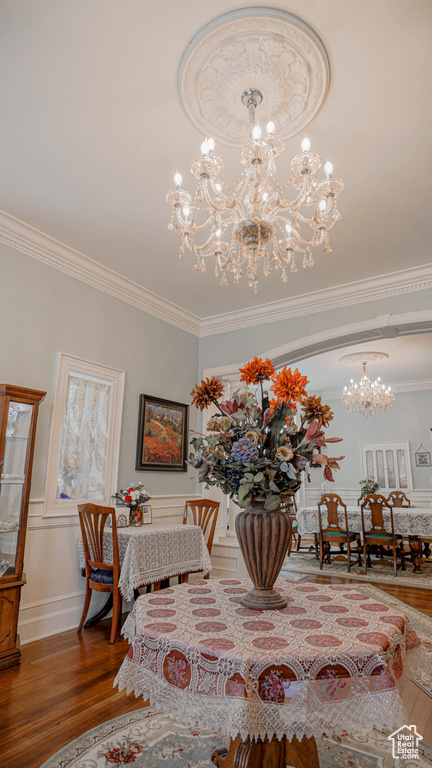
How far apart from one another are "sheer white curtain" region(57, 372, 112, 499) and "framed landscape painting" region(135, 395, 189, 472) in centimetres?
45

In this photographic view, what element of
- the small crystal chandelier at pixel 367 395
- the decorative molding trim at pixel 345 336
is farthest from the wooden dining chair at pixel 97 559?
the small crystal chandelier at pixel 367 395

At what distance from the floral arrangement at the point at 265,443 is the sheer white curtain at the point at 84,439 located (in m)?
2.63

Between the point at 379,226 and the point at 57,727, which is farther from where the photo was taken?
the point at 379,226

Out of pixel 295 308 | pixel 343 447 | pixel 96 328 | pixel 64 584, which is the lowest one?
pixel 64 584

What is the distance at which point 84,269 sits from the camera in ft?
13.4

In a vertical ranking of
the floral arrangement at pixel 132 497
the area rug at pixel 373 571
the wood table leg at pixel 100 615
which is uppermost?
the floral arrangement at pixel 132 497

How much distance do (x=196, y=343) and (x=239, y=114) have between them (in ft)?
11.1

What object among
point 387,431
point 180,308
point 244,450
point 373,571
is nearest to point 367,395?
point 387,431

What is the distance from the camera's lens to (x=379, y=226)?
3492mm

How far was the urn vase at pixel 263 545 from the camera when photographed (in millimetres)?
1464

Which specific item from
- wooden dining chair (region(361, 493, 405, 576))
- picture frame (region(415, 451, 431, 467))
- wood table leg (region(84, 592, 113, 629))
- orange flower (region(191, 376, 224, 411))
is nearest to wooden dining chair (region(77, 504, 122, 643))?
wood table leg (region(84, 592, 113, 629))

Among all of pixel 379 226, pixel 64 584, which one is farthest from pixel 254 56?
pixel 64 584

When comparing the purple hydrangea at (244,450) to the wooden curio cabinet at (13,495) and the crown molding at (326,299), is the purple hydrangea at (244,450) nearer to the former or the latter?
the wooden curio cabinet at (13,495)

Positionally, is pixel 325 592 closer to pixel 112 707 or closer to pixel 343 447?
pixel 112 707
